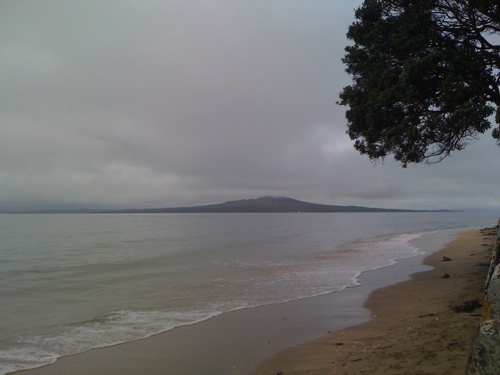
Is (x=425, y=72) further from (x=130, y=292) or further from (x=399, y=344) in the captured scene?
(x=130, y=292)

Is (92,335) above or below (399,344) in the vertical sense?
below

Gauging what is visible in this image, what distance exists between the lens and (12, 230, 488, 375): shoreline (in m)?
8.16

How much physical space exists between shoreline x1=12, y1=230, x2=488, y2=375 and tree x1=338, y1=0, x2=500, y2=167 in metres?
5.23

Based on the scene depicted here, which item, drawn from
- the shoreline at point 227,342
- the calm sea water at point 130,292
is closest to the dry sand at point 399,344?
the shoreline at point 227,342

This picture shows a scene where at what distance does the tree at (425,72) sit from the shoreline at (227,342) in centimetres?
Answer: 523

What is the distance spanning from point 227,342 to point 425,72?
26.2ft

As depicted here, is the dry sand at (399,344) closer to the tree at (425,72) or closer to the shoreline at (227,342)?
the shoreline at (227,342)

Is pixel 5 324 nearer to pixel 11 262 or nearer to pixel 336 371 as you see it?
pixel 336 371

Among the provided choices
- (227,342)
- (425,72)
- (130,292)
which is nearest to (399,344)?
(227,342)

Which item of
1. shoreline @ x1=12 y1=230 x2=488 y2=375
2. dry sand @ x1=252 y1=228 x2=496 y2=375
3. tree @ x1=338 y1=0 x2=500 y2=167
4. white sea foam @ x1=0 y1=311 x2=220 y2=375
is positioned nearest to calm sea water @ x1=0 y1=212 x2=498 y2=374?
white sea foam @ x1=0 y1=311 x2=220 y2=375

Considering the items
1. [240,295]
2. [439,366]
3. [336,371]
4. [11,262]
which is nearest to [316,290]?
[240,295]

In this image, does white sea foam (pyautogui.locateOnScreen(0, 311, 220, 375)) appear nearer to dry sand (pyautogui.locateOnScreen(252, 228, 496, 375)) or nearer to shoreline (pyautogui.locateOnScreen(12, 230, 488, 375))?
shoreline (pyautogui.locateOnScreen(12, 230, 488, 375))

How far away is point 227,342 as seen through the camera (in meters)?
9.58

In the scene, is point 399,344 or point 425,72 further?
point 425,72
